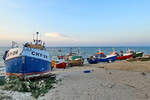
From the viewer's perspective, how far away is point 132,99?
19.6ft

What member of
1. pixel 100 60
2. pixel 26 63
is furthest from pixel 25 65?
pixel 100 60

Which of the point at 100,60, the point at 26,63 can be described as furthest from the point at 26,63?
the point at 100,60

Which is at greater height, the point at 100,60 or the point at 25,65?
the point at 25,65

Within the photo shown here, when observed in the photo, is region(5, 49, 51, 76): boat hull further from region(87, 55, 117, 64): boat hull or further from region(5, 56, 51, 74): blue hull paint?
region(87, 55, 117, 64): boat hull

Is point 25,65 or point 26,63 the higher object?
point 26,63

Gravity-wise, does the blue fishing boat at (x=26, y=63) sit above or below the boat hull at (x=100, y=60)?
above

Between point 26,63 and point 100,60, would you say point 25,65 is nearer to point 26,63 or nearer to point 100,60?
point 26,63

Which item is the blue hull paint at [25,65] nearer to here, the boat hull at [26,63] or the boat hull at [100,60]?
the boat hull at [26,63]

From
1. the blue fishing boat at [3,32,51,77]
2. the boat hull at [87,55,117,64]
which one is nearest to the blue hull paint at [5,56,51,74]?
the blue fishing boat at [3,32,51,77]

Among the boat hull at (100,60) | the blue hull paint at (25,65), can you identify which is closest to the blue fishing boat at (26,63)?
the blue hull paint at (25,65)

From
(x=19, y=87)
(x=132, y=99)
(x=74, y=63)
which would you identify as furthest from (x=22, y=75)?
(x=74, y=63)

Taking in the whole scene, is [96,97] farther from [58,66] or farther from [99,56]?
[99,56]

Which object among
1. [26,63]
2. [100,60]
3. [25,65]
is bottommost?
[100,60]

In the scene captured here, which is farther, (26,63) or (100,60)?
(100,60)
